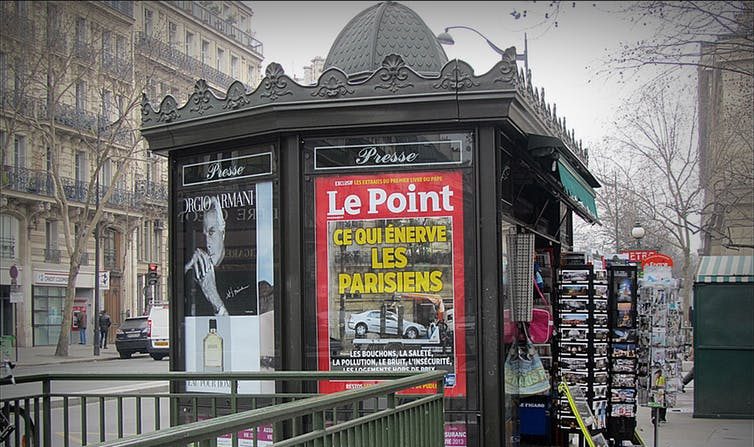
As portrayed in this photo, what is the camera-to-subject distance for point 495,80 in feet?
24.3

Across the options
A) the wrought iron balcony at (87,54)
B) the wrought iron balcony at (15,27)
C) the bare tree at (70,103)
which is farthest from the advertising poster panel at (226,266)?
the wrought iron balcony at (87,54)

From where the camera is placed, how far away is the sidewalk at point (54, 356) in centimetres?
3481

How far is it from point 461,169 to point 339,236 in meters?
1.17

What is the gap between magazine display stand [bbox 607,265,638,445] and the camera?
991 cm

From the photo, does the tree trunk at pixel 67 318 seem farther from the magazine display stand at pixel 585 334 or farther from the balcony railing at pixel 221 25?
the magazine display stand at pixel 585 334

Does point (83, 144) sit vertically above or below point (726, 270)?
above

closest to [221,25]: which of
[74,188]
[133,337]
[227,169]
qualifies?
[74,188]

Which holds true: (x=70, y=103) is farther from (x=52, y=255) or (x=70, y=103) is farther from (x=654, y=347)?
(x=654, y=347)

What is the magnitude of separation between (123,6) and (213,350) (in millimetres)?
46282

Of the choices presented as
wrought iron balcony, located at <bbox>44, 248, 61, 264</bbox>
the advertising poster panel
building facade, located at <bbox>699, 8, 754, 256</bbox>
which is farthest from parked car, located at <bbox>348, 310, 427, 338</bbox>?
wrought iron balcony, located at <bbox>44, 248, 61, 264</bbox>

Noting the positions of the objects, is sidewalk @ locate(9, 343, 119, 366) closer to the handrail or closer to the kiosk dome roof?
the kiosk dome roof

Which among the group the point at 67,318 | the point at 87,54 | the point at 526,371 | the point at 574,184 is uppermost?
the point at 87,54

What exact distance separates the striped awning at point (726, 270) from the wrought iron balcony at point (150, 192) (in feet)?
128

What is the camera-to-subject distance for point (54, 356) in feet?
123
